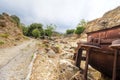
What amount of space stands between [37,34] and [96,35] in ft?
162

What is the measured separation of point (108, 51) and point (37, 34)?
5051 centimetres

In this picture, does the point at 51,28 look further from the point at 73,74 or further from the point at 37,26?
the point at 73,74

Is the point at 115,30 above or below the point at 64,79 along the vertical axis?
above

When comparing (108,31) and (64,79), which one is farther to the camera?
(64,79)

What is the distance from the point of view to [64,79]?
19.2 feet

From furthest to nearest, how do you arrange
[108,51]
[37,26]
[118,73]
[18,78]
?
1. [37,26]
2. [18,78]
3. [108,51]
4. [118,73]

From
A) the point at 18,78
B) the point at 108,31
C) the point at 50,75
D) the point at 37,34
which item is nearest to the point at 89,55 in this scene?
the point at 108,31

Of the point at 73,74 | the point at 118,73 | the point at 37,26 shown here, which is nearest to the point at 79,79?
the point at 73,74

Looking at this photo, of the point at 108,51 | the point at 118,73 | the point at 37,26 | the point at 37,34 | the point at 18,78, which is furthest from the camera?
the point at 37,26

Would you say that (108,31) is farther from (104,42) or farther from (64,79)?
(64,79)

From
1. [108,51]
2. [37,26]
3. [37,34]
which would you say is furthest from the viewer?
[37,26]

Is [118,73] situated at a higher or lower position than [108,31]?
lower

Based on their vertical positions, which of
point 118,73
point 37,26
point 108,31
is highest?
point 37,26

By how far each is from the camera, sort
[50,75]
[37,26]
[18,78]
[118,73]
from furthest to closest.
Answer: [37,26] < [50,75] < [18,78] < [118,73]
